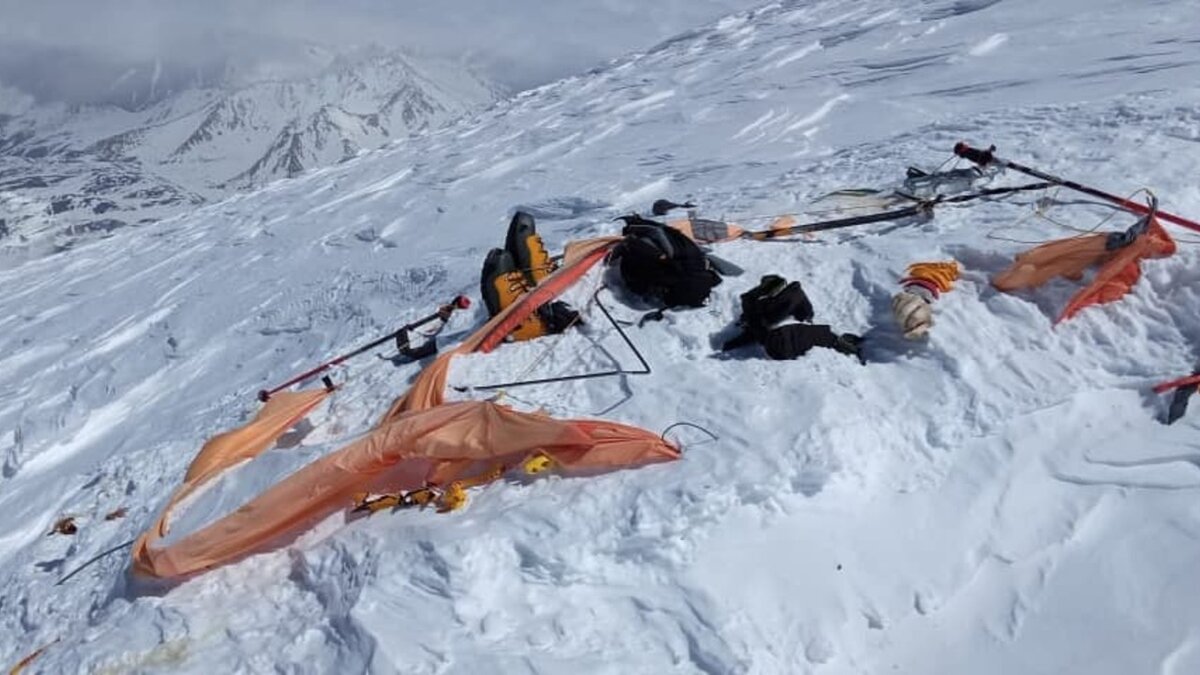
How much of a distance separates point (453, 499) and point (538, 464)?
0.48 meters

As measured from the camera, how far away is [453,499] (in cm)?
461

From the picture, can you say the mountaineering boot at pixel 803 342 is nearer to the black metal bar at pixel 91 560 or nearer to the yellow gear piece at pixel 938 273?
the yellow gear piece at pixel 938 273

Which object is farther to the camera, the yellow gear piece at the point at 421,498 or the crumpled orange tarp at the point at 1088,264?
the crumpled orange tarp at the point at 1088,264

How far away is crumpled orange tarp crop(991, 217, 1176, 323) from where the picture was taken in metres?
4.97

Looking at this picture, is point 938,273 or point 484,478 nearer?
point 484,478

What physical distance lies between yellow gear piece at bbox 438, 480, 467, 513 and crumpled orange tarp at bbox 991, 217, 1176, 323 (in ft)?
11.2

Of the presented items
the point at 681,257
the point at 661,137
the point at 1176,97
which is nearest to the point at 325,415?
the point at 681,257

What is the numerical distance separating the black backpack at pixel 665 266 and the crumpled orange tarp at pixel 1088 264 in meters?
1.82

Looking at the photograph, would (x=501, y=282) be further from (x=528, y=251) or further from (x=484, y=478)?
(x=484, y=478)

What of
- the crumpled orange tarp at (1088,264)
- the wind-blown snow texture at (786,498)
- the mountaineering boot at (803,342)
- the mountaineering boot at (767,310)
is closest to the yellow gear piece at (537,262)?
the wind-blown snow texture at (786,498)

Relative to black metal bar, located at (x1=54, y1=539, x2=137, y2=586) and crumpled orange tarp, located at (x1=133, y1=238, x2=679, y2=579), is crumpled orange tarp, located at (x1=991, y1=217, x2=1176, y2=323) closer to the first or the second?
crumpled orange tarp, located at (x1=133, y1=238, x2=679, y2=579)

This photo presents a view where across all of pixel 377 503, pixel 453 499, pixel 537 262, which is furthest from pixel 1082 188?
pixel 377 503

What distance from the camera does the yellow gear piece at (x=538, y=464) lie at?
4.65 meters

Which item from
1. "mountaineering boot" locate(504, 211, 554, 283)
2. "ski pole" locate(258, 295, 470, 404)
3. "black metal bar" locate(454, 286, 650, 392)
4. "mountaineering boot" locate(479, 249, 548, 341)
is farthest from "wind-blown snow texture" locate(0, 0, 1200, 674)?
"mountaineering boot" locate(504, 211, 554, 283)
